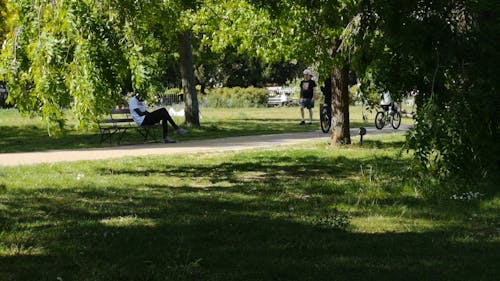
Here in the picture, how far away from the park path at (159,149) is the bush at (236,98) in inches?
870

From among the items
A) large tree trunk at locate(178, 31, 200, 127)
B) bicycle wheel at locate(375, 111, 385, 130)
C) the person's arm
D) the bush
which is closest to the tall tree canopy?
the person's arm

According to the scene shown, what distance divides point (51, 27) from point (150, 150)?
702 centimetres

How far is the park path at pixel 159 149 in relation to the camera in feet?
47.3

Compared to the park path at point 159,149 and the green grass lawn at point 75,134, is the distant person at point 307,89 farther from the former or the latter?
the park path at point 159,149

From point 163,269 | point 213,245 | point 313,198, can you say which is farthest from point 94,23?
point 163,269

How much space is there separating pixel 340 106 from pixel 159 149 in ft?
13.5

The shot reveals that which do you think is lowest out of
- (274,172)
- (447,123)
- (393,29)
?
(274,172)

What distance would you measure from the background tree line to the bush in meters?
27.1

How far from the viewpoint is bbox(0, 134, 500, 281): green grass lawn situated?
552 centimetres

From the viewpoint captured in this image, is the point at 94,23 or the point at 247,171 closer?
the point at 94,23

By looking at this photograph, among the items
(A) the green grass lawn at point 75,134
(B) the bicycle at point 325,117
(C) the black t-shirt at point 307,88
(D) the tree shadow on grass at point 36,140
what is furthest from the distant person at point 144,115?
(C) the black t-shirt at point 307,88

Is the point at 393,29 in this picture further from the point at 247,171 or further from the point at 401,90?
the point at 247,171

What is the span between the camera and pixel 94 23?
9242mm

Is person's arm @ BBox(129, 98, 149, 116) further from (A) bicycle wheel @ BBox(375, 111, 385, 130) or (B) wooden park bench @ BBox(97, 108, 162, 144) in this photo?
(A) bicycle wheel @ BBox(375, 111, 385, 130)
